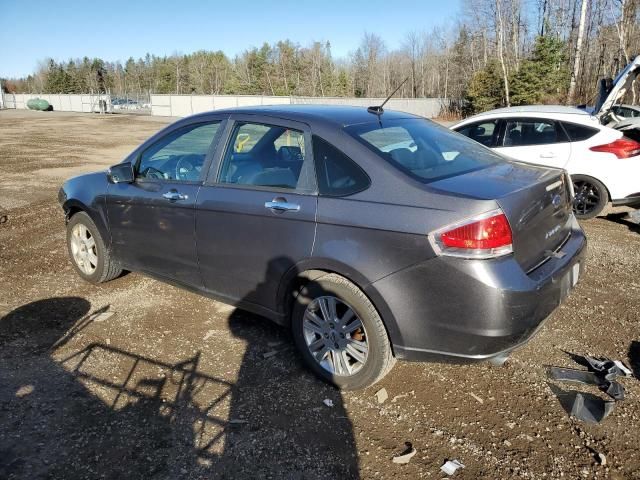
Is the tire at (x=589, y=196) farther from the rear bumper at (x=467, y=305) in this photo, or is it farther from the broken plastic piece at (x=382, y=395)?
the broken plastic piece at (x=382, y=395)

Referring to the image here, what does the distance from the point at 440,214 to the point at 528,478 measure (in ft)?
4.58

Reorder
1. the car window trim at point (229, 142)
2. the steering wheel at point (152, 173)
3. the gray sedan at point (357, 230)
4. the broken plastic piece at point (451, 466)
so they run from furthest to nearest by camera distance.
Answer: the steering wheel at point (152, 173)
the car window trim at point (229, 142)
the gray sedan at point (357, 230)
the broken plastic piece at point (451, 466)

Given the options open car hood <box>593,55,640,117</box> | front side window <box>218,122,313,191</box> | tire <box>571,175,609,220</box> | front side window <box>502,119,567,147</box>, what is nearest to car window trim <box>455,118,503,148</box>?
front side window <box>502,119,567,147</box>

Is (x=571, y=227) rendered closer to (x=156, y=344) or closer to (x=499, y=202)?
(x=499, y=202)

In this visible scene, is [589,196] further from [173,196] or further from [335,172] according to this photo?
[173,196]

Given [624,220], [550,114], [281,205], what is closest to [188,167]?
[281,205]

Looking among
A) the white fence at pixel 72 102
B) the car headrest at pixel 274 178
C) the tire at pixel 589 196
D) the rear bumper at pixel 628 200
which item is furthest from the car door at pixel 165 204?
the white fence at pixel 72 102

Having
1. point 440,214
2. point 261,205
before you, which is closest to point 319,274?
point 261,205

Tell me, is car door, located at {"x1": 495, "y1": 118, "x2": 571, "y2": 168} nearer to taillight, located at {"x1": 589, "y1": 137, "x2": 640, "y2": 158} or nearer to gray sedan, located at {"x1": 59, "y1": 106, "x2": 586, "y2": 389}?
taillight, located at {"x1": 589, "y1": 137, "x2": 640, "y2": 158}

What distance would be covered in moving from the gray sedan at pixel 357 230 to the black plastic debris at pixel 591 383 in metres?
0.64

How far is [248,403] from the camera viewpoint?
3.11 m

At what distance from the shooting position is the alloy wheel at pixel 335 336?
122 inches

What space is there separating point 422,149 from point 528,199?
839 mm

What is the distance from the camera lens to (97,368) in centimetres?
351
